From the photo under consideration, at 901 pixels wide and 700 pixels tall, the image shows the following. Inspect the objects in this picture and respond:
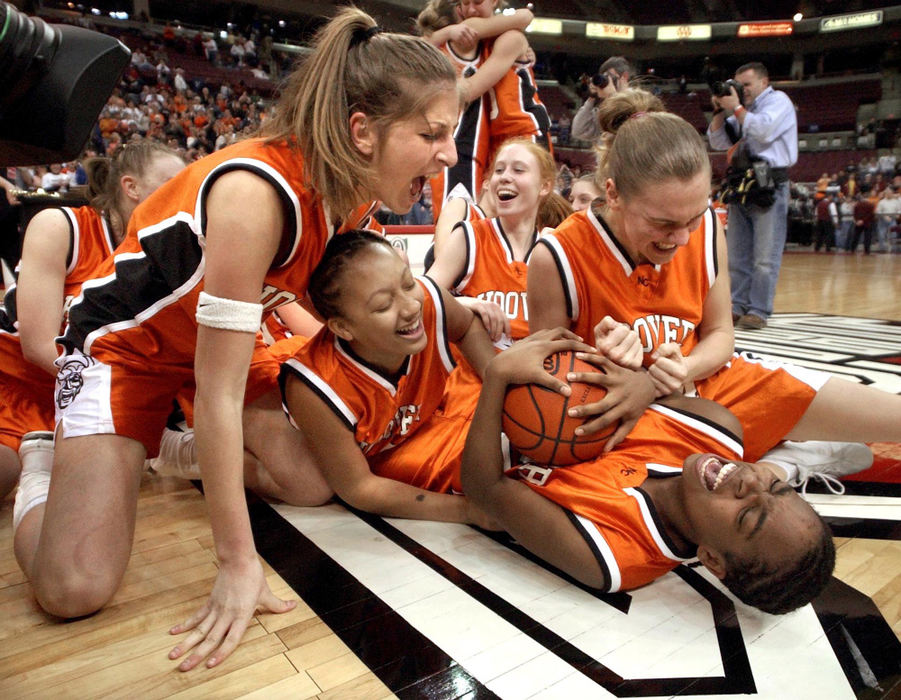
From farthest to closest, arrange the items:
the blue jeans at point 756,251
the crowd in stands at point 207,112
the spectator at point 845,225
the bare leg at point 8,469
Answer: the spectator at point 845,225
the crowd in stands at point 207,112
the blue jeans at point 756,251
the bare leg at point 8,469

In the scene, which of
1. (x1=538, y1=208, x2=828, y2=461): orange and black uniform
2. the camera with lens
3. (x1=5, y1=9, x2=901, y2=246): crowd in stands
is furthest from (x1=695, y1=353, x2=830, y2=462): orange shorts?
(x1=5, y1=9, x2=901, y2=246): crowd in stands

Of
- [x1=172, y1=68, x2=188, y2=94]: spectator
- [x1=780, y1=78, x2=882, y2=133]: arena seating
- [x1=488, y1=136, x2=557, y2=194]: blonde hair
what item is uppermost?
[x1=780, y1=78, x2=882, y2=133]: arena seating

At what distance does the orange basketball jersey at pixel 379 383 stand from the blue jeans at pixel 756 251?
11.9 ft

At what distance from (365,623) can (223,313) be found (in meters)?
0.69

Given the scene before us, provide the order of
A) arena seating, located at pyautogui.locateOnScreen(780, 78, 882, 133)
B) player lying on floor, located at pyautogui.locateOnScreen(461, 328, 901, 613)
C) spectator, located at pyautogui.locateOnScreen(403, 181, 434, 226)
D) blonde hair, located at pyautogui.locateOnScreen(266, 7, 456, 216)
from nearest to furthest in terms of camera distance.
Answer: player lying on floor, located at pyautogui.locateOnScreen(461, 328, 901, 613), blonde hair, located at pyautogui.locateOnScreen(266, 7, 456, 216), spectator, located at pyautogui.locateOnScreen(403, 181, 434, 226), arena seating, located at pyautogui.locateOnScreen(780, 78, 882, 133)

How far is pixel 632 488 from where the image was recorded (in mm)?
1461

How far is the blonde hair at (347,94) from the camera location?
1348 millimetres

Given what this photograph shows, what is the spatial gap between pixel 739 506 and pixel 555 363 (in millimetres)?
496

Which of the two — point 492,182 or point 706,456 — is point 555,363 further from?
point 492,182

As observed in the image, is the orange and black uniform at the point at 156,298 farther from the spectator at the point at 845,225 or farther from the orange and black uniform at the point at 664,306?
the spectator at the point at 845,225

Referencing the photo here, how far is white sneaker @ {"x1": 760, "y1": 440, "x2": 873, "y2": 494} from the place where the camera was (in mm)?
1914

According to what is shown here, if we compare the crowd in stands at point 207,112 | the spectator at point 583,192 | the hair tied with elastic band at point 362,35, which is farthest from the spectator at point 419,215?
the hair tied with elastic band at point 362,35

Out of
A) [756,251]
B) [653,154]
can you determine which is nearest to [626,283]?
[653,154]

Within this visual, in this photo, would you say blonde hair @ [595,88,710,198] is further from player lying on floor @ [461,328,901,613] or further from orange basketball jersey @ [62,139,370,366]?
orange basketball jersey @ [62,139,370,366]
